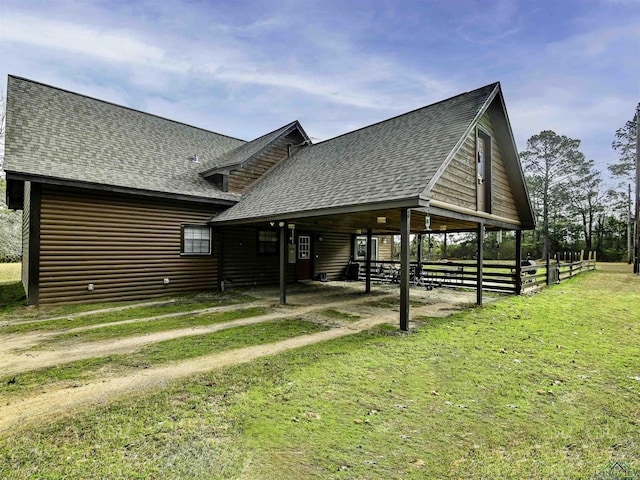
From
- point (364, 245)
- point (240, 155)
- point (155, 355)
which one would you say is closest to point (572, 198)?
point (364, 245)

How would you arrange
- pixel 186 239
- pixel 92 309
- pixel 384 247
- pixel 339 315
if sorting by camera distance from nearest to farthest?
pixel 339 315 < pixel 92 309 < pixel 186 239 < pixel 384 247

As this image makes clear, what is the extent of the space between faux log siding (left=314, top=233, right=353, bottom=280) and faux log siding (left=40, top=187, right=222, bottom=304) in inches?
214

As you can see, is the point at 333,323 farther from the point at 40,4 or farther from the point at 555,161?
the point at 555,161

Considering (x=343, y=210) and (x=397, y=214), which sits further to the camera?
(x=397, y=214)

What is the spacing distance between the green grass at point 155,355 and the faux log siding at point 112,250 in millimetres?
5129

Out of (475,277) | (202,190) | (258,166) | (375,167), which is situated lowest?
(475,277)

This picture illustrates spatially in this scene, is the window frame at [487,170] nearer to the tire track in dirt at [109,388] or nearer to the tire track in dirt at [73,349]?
the tire track in dirt at [109,388]

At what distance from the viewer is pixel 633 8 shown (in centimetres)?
874

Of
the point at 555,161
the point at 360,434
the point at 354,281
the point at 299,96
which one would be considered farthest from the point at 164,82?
the point at 555,161

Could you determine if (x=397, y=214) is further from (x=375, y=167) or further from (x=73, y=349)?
(x=73, y=349)

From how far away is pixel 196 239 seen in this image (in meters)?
10.9

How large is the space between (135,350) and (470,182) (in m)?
8.38

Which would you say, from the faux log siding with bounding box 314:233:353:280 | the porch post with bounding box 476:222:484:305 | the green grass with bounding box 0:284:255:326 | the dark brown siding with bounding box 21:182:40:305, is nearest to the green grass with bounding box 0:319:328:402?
the green grass with bounding box 0:284:255:326

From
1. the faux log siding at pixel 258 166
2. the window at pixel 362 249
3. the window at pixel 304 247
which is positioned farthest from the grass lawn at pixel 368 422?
the window at pixel 362 249
